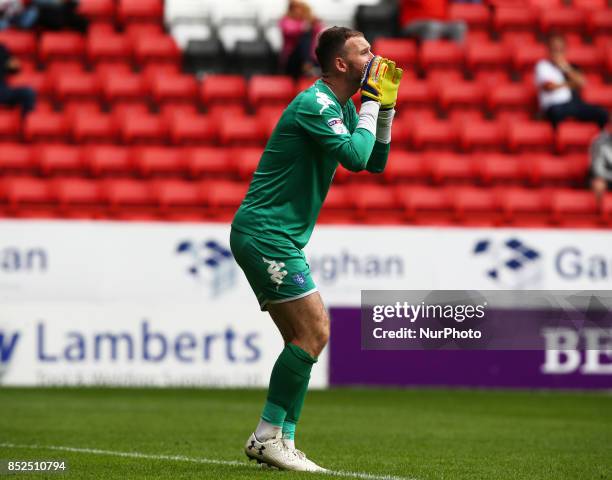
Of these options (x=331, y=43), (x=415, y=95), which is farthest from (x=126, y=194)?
(x=331, y=43)

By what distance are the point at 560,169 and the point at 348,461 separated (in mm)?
10021

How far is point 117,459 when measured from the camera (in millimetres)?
6191

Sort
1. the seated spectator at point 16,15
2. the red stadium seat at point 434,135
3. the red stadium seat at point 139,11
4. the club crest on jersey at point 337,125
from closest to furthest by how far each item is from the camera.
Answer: the club crest on jersey at point 337,125 → the red stadium seat at point 434,135 → the seated spectator at point 16,15 → the red stadium seat at point 139,11

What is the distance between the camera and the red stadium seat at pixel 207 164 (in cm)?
1495

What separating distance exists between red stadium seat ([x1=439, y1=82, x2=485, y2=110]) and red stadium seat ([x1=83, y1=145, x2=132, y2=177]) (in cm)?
445

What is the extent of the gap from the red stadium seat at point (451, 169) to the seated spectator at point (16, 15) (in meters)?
6.08

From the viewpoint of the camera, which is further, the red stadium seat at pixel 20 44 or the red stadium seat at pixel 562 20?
the red stadium seat at pixel 562 20

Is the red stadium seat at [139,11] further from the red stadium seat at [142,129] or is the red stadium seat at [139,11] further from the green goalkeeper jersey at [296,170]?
the green goalkeeper jersey at [296,170]

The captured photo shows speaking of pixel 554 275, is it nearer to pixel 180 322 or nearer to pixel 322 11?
pixel 180 322

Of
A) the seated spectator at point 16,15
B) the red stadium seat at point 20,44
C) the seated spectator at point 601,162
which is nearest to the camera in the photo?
the seated spectator at point 601,162

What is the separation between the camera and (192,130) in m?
15.5

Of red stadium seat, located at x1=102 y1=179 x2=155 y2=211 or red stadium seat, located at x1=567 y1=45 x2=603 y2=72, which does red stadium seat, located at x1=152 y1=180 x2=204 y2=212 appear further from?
red stadium seat, located at x1=567 y1=45 x2=603 y2=72

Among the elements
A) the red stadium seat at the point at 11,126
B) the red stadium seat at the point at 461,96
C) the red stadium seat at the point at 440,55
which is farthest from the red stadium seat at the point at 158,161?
the red stadium seat at the point at 440,55

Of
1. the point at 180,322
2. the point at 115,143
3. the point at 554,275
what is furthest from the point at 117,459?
the point at 115,143
